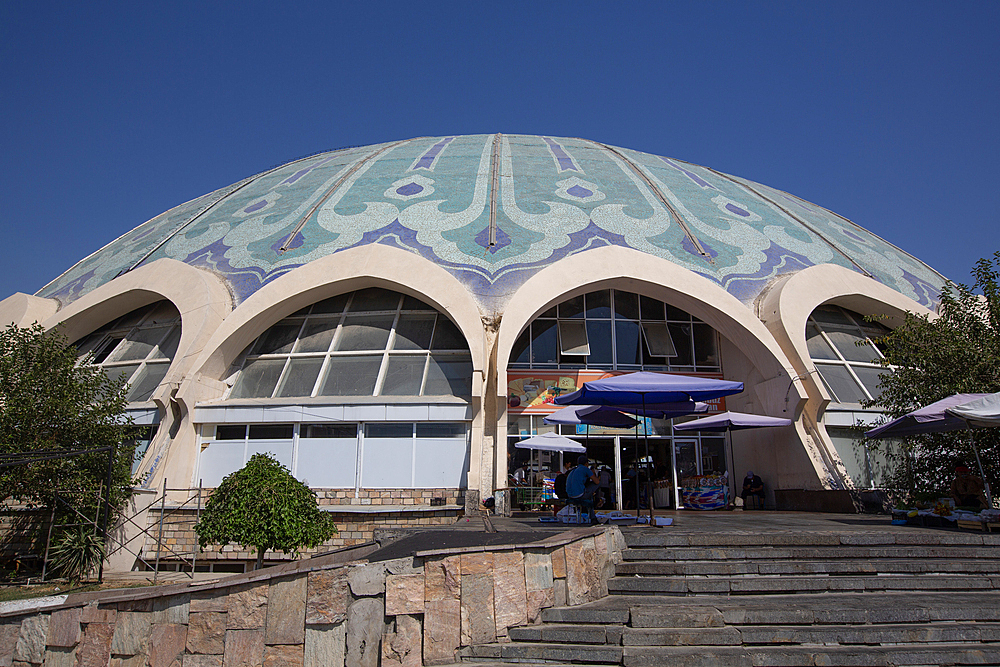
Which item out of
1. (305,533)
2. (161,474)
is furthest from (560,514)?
(161,474)

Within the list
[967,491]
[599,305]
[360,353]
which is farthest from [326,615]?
[599,305]

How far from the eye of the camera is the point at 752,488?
1543cm

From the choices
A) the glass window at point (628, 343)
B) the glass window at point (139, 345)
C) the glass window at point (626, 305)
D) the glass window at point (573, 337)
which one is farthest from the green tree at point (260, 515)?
the glass window at point (626, 305)

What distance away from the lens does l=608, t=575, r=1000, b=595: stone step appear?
19.8 ft

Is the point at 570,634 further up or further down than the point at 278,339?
further down

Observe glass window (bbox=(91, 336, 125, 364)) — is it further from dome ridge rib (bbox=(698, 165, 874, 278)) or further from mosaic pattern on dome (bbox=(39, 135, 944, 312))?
dome ridge rib (bbox=(698, 165, 874, 278))

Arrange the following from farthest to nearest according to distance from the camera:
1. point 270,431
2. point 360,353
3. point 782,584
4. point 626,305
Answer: point 626,305
point 360,353
point 270,431
point 782,584

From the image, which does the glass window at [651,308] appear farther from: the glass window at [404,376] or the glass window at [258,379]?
the glass window at [258,379]

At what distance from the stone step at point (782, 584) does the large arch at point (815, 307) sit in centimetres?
828

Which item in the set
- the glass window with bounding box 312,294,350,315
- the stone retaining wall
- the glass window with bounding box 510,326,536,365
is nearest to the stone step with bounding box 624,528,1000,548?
the stone retaining wall

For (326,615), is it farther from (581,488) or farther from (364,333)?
(364,333)

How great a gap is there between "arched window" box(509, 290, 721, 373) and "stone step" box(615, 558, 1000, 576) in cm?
976

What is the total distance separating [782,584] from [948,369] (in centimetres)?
846

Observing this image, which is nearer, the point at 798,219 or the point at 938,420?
the point at 938,420
